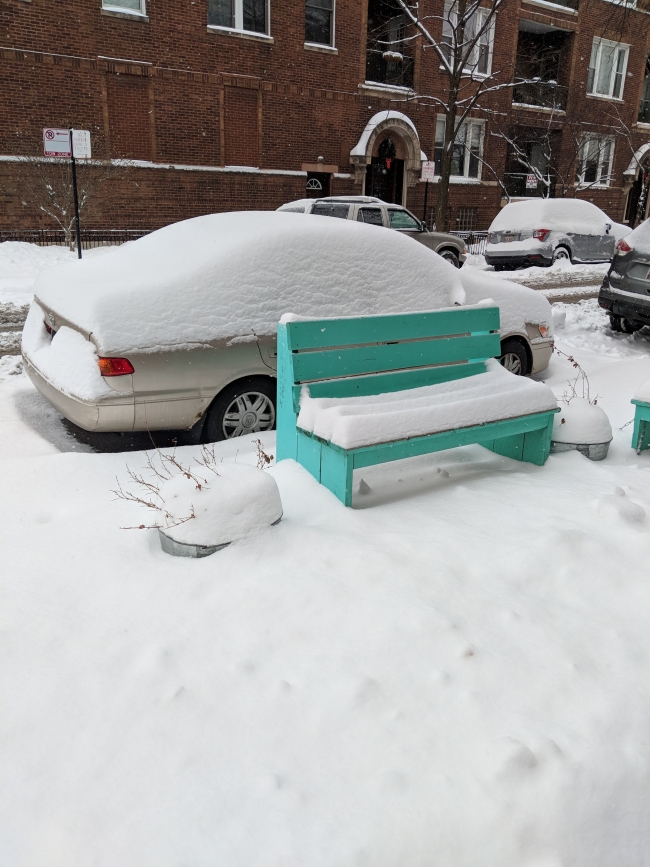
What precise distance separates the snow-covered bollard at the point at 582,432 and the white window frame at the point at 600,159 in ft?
92.9

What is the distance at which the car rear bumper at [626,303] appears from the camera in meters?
9.22

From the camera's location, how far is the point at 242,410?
5316 mm

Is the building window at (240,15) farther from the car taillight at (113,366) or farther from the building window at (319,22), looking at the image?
the car taillight at (113,366)

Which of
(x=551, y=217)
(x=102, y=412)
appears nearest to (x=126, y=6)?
(x=551, y=217)

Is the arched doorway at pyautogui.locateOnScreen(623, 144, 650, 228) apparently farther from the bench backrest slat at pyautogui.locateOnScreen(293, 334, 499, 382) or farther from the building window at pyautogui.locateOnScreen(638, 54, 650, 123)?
the bench backrest slat at pyautogui.locateOnScreen(293, 334, 499, 382)

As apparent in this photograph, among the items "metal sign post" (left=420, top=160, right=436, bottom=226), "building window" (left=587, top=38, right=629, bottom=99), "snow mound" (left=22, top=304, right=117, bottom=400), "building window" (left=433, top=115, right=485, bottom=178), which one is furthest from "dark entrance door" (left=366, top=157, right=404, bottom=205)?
"snow mound" (left=22, top=304, right=117, bottom=400)

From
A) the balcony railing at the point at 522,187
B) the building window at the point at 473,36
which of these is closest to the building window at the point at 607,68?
the balcony railing at the point at 522,187

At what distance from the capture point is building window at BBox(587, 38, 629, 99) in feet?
100

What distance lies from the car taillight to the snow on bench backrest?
1141 millimetres

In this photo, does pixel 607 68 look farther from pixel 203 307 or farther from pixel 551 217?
pixel 203 307

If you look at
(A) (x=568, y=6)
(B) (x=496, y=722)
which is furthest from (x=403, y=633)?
(A) (x=568, y=6)

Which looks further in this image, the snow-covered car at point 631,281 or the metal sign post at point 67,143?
the metal sign post at point 67,143

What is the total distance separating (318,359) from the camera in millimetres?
4113

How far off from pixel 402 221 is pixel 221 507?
14.3 meters
